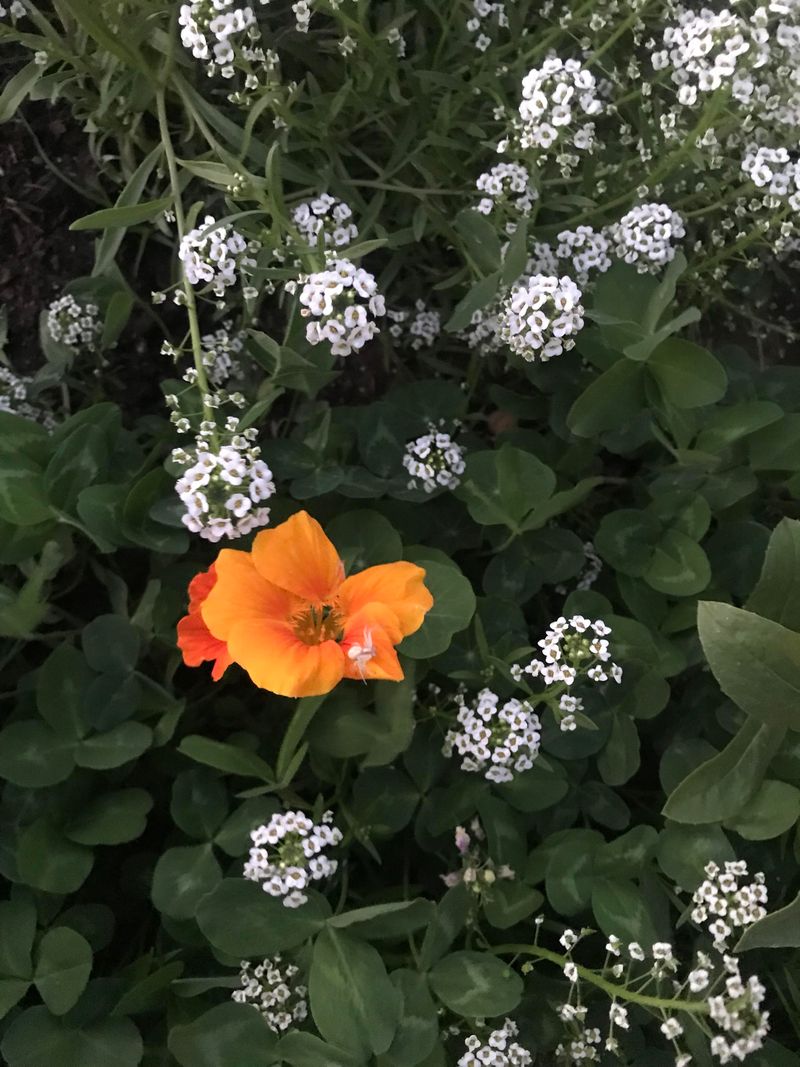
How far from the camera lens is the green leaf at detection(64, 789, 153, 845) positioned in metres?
1.20

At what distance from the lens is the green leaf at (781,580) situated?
3.58 feet

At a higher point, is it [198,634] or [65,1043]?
[198,634]

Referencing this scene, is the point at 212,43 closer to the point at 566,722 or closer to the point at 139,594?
the point at 139,594

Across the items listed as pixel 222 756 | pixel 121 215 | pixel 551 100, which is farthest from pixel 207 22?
pixel 222 756

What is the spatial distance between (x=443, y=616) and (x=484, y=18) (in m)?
0.92

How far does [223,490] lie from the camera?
99 centimetres

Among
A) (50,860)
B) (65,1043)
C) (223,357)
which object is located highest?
(223,357)

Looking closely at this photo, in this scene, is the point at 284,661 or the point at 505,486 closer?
the point at 284,661

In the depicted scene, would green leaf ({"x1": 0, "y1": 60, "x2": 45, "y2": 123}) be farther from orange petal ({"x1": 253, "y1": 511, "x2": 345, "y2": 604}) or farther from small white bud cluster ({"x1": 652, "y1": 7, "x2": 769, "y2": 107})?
small white bud cluster ({"x1": 652, "y1": 7, "x2": 769, "y2": 107})

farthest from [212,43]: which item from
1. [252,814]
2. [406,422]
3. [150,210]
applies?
[252,814]

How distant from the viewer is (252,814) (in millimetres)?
1248

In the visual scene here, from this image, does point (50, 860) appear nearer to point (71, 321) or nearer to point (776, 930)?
point (71, 321)

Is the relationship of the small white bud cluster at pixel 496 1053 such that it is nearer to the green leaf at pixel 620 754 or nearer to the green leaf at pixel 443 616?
the green leaf at pixel 620 754

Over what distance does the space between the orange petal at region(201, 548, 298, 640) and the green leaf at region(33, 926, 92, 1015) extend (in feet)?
1.57
